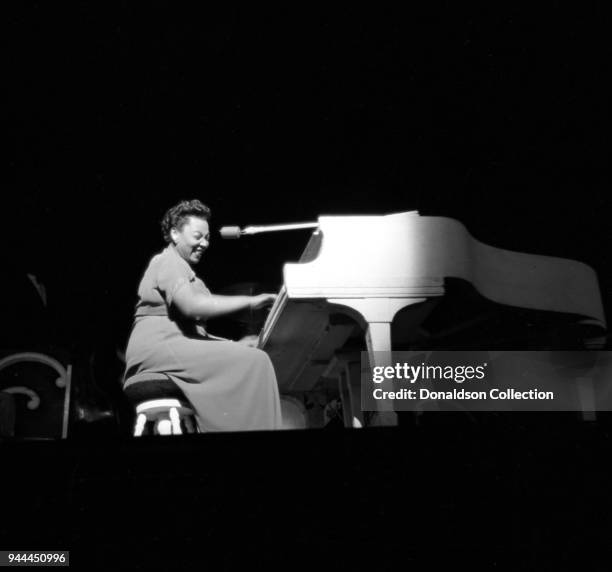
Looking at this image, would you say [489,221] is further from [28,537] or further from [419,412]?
[28,537]

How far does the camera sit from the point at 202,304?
8.45 ft

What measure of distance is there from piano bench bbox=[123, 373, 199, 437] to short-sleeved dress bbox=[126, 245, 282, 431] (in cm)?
3

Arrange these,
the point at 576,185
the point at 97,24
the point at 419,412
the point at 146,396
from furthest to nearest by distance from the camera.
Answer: the point at 576,185 → the point at 97,24 → the point at 419,412 → the point at 146,396

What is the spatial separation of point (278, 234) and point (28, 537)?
1.74 meters

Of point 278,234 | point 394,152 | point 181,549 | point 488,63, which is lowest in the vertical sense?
point 181,549

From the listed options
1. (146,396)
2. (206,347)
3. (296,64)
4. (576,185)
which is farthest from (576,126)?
(146,396)

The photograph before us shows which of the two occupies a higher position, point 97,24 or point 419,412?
point 97,24

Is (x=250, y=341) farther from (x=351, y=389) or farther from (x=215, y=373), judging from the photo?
(x=215, y=373)

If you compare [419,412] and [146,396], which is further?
[419,412]

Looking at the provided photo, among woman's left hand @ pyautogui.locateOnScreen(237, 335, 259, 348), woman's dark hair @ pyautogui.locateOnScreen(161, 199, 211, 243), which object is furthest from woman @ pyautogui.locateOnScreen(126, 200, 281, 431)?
woman's left hand @ pyautogui.locateOnScreen(237, 335, 259, 348)

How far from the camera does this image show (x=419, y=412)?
293 centimetres

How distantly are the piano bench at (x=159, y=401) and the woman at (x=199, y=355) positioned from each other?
0.03 metres

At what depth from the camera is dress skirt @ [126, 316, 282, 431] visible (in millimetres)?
2479

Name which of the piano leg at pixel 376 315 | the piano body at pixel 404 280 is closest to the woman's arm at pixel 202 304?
the piano body at pixel 404 280
